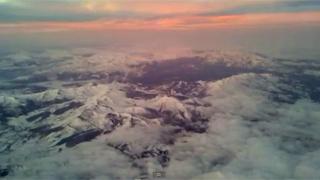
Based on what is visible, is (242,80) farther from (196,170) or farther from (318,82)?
(196,170)

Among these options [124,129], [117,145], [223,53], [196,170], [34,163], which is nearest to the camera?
[196,170]

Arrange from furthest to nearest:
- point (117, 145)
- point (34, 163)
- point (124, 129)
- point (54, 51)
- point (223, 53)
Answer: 1. point (54, 51)
2. point (223, 53)
3. point (124, 129)
4. point (117, 145)
5. point (34, 163)

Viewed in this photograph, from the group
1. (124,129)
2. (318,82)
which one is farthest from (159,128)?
(318,82)

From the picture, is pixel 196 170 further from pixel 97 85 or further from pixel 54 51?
pixel 54 51

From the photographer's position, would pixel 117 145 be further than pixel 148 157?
Yes

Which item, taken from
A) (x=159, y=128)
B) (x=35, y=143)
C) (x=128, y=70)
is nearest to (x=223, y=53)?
(x=128, y=70)

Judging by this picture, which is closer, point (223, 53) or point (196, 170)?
point (196, 170)
